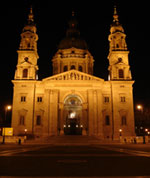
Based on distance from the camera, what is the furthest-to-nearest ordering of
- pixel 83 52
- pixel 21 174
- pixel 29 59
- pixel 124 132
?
pixel 83 52 → pixel 29 59 → pixel 124 132 → pixel 21 174

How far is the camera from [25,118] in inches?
1891

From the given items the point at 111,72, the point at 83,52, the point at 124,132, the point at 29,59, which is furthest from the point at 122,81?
the point at 29,59

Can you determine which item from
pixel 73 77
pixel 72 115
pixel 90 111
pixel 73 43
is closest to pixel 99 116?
Answer: pixel 90 111

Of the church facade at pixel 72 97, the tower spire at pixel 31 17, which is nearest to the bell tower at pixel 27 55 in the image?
the church facade at pixel 72 97

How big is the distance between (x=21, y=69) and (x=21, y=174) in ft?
144

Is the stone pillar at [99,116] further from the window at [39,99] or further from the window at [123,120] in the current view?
the window at [39,99]

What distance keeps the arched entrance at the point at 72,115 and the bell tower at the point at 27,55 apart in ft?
36.1

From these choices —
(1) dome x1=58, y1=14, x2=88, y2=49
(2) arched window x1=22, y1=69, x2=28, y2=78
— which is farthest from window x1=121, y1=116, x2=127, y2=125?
(1) dome x1=58, y1=14, x2=88, y2=49

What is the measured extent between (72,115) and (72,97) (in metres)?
4.74

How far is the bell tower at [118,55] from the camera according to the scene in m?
51.3

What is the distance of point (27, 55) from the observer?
51.8 metres

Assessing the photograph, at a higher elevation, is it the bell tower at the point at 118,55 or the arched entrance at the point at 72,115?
the bell tower at the point at 118,55

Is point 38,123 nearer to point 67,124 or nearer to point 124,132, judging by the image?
point 67,124

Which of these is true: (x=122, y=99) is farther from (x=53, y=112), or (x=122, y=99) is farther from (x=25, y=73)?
(x=25, y=73)
